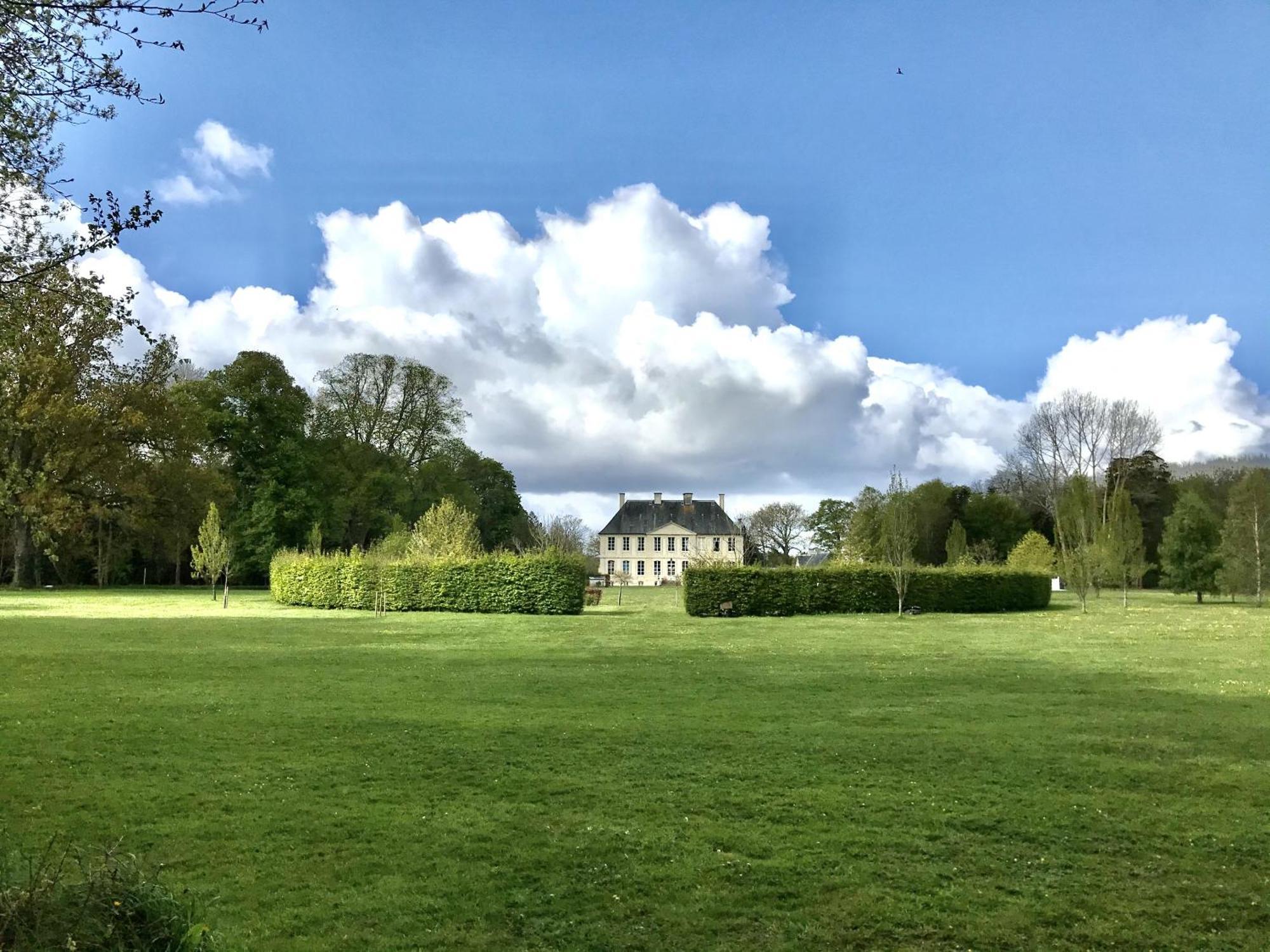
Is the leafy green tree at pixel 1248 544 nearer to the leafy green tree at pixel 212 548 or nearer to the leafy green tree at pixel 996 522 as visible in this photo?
the leafy green tree at pixel 996 522

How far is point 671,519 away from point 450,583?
6235 centimetres

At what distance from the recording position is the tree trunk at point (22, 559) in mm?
48562

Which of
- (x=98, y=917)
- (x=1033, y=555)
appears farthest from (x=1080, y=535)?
(x=98, y=917)

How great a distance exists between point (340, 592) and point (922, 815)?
33.6 meters

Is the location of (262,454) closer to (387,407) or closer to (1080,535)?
(387,407)

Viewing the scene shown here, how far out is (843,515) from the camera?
262 feet

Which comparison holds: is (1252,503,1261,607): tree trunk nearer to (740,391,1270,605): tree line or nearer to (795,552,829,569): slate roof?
(740,391,1270,605): tree line

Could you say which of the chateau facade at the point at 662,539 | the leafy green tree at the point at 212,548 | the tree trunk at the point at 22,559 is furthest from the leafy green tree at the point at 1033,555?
the tree trunk at the point at 22,559

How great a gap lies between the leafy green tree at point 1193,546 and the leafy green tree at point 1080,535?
3.52m

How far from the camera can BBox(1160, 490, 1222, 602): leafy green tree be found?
44344 mm

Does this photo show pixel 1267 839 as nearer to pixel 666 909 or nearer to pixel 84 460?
pixel 666 909

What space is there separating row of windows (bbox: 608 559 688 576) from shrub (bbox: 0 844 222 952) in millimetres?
89691

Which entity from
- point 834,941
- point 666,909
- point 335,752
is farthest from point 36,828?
point 834,941

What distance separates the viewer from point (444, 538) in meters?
36.5
